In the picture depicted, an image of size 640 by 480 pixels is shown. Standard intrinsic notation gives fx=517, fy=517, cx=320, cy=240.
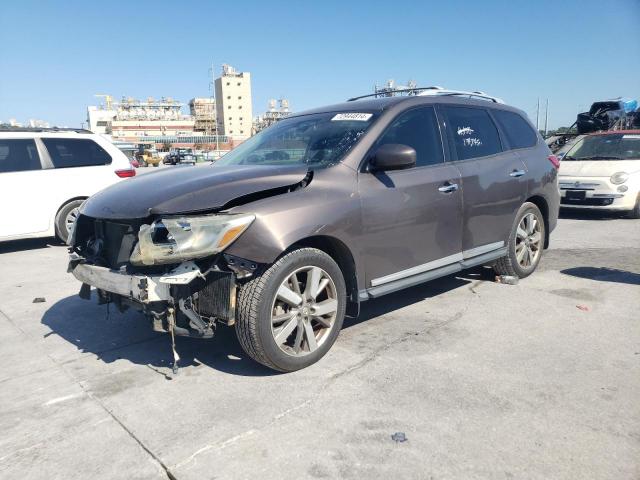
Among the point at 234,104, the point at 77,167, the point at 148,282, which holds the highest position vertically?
the point at 234,104

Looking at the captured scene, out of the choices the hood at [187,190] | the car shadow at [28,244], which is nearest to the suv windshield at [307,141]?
the hood at [187,190]

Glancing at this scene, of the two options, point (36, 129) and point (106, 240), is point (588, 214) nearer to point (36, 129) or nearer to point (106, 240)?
point (106, 240)

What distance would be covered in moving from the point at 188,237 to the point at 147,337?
4.95ft

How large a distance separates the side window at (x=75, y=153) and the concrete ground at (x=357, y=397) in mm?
3896

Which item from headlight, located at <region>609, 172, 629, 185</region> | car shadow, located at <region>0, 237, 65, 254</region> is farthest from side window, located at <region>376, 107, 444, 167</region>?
car shadow, located at <region>0, 237, 65, 254</region>

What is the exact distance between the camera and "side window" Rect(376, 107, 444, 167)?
4098 mm

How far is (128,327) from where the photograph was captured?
436cm

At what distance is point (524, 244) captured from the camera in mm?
5492

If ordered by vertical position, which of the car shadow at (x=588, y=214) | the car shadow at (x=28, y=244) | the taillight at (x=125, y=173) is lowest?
the car shadow at (x=28, y=244)

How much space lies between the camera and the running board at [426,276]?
12.4ft

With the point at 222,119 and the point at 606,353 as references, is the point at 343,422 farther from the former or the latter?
the point at 222,119

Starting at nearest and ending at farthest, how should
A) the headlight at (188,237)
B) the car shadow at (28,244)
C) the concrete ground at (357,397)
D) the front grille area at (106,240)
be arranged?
the concrete ground at (357,397)
the headlight at (188,237)
the front grille area at (106,240)
the car shadow at (28,244)

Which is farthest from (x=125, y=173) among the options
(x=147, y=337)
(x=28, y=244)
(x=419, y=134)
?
(x=419, y=134)

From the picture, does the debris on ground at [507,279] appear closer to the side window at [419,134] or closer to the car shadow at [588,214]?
the side window at [419,134]
